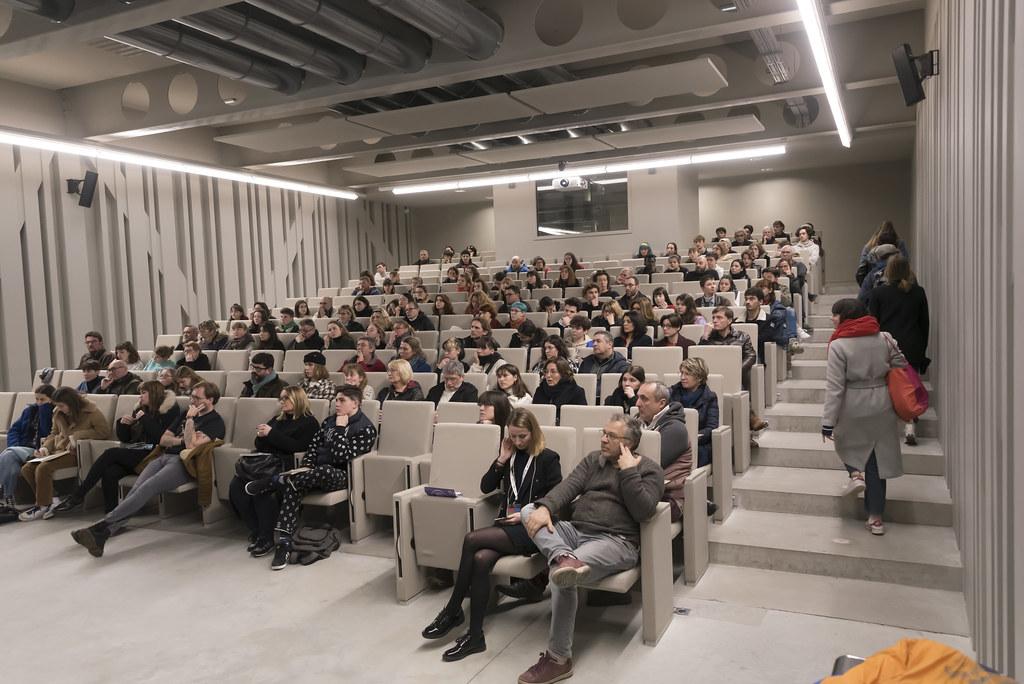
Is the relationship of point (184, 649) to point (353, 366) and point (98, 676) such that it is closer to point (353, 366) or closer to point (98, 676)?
point (98, 676)

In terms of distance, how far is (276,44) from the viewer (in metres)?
5.70

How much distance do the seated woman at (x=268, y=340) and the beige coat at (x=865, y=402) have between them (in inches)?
235

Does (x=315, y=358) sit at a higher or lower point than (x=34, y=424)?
higher

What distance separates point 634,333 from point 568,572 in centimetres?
360

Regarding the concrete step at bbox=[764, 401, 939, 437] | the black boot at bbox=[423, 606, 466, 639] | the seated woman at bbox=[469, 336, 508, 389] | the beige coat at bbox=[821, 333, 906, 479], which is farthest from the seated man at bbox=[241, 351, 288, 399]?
the beige coat at bbox=[821, 333, 906, 479]

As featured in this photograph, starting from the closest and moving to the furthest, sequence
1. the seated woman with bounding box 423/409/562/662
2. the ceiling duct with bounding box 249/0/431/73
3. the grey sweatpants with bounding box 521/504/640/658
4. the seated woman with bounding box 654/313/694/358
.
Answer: the grey sweatpants with bounding box 521/504/640/658
the seated woman with bounding box 423/409/562/662
the ceiling duct with bounding box 249/0/431/73
the seated woman with bounding box 654/313/694/358

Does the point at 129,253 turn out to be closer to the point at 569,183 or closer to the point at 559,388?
the point at 569,183

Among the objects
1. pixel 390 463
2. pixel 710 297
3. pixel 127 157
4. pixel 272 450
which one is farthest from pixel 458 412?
pixel 127 157

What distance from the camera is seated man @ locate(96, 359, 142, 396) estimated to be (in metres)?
6.56

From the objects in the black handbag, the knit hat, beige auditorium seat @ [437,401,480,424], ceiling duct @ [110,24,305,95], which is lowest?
the black handbag

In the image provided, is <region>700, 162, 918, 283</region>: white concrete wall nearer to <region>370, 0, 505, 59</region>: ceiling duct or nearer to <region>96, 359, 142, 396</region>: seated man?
<region>370, 0, 505, 59</region>: ceiling duct

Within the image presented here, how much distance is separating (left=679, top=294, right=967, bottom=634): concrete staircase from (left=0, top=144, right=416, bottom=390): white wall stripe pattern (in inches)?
338

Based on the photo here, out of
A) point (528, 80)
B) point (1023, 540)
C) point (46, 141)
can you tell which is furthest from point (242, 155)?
point (1023, 540)

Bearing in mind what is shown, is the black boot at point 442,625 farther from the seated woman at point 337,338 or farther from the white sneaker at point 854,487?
the seated woman at point 337,338
